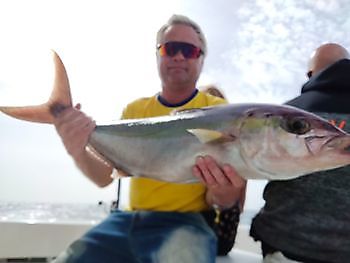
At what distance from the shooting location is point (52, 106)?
2.81m

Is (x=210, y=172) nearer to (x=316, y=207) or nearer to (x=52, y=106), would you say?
(x=316, y=207)

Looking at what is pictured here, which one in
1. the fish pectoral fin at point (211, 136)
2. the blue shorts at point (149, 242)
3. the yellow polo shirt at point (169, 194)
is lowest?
the blue shorts at point (149, 242)

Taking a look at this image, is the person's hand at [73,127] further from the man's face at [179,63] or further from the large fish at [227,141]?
the man's face at [179,63]

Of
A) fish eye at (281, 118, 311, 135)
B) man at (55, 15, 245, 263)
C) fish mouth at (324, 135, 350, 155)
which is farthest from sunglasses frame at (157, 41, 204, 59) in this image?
fish mouth at (324, 135, 350, 155)

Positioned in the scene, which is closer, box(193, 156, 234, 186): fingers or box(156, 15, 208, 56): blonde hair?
box(193, 156, 234, 186): fingers

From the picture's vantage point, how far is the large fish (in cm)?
205

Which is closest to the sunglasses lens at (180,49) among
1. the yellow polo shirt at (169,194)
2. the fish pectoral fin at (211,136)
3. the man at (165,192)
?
the man at (165,192)

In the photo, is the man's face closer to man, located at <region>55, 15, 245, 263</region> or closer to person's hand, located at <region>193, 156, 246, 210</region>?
man, located at <region>55, 15, 245, 263</region>

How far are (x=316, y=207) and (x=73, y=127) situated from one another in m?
1.57

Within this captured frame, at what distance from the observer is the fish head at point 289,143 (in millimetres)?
2010

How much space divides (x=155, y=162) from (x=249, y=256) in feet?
4.42

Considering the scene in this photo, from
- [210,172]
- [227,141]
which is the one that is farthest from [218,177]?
[227,141]

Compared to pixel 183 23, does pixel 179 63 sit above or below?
below

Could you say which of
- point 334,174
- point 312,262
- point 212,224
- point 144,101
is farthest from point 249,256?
point 144,101
